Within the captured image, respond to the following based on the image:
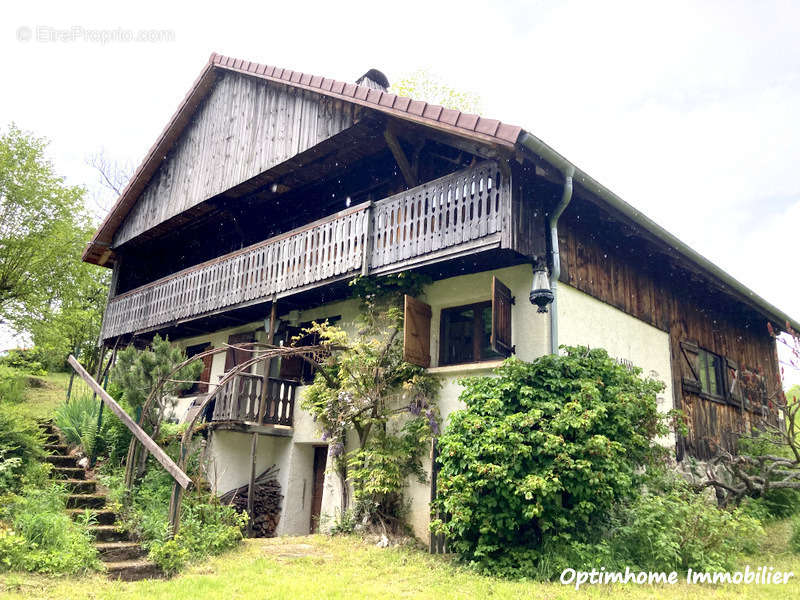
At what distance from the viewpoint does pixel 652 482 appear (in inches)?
311

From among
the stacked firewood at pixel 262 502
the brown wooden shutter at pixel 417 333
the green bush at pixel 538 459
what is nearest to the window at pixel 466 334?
the brown wooden shutter at pixel 417 333

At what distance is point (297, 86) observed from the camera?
11734 mm

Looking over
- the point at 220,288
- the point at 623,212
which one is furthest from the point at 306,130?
the point at 623,212

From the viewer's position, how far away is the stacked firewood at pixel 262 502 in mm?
11039

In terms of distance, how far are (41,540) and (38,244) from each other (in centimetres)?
1703

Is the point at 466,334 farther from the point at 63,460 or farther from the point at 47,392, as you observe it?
the point at 47,392

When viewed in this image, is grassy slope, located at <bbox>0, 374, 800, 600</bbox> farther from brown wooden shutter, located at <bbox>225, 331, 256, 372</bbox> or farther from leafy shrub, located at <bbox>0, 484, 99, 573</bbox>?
brown wooden shutter, located at <bbox>225, 331, 256, 372</bbox>

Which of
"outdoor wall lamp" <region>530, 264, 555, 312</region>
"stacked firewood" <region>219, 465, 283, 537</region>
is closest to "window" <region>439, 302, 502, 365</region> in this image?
"outdoor wall lamp" <region>530, 264, 555, 312</region>

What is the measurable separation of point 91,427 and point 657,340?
10.3 m

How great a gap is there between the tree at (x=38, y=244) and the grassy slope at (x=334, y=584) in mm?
16302

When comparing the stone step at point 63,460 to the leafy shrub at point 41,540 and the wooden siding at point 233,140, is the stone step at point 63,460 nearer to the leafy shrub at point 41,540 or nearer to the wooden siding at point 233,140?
the leafy shrub at point 41,540

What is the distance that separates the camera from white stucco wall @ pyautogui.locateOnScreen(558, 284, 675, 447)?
9.45 m

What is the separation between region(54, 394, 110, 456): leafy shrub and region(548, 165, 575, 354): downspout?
24.6 feet

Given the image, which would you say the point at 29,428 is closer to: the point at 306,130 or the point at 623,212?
the point at 306,130
